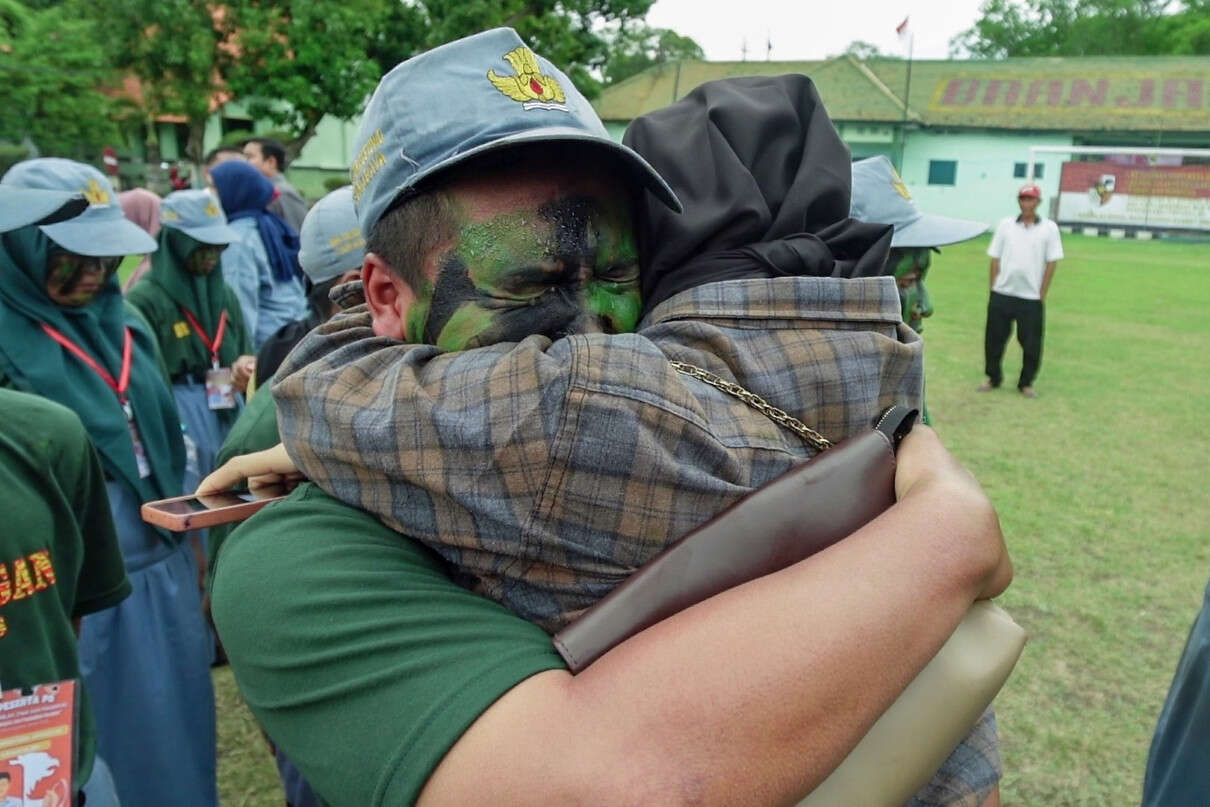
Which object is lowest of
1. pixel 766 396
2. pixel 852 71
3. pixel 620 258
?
pixel 766 396

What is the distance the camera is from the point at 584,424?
93 cm

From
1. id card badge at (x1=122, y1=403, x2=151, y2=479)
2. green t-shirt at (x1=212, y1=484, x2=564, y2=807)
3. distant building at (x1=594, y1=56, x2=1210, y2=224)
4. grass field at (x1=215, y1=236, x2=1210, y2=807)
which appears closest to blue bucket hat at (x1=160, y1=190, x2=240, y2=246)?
id card badge at (x1=122, y1=403, x2=151, y2=479)

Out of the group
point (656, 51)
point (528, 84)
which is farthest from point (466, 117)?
point (656, 51)

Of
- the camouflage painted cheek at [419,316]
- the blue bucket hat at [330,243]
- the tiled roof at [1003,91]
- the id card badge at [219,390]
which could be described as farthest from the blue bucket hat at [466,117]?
the tiled roof at [1003,91]

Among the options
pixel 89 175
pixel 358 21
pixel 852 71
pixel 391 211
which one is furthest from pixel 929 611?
pixel 852 71

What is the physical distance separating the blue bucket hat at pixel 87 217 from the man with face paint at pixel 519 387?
2812mm

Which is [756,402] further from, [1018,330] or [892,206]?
[1018,330]

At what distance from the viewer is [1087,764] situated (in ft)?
12.8

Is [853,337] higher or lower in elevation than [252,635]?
higher

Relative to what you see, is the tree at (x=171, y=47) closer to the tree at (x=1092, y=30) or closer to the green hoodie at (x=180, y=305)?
the green hoodie at (x=180, y=305)

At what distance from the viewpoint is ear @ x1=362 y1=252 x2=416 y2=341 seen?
1.23 m

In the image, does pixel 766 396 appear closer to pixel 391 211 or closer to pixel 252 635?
pixel 391 211

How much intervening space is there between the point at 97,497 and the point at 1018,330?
9.97 metres

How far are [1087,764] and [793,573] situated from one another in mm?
3721
